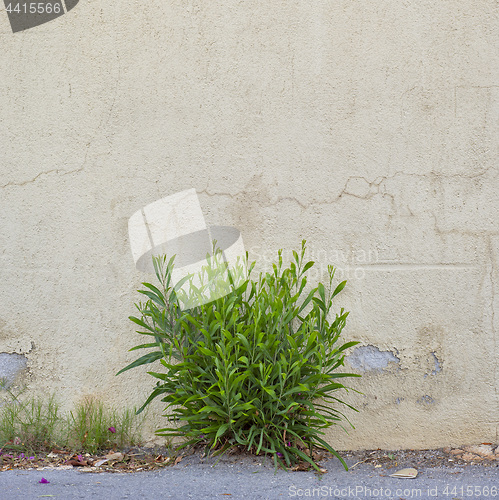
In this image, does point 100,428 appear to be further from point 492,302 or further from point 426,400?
point 492,302

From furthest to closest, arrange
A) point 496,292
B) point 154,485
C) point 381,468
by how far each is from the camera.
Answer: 1. point 496,292
2. point 381,468
3. point 154,485

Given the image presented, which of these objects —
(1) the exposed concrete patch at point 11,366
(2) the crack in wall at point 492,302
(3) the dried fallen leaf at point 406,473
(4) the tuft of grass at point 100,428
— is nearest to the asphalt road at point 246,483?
(3) the dried fallen leaf at point 406,473

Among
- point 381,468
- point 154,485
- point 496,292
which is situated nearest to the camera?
point 154,485

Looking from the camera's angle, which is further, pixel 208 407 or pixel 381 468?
pixel 381 468

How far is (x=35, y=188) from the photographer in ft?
9.11

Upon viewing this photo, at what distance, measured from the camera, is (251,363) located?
2309 mm

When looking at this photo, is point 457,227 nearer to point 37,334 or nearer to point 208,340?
point 208,340

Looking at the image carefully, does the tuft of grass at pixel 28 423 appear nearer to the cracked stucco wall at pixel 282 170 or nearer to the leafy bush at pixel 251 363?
the cracked stucco wall at pixel 282 170

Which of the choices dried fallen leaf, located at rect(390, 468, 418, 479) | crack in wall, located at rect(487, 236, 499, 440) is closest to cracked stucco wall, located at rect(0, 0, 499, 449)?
crack in wall, located at rect(487, 236, 499, 440)

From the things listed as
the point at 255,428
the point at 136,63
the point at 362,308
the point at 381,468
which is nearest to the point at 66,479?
the point at 255,428

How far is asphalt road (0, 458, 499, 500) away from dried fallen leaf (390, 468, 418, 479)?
0.09ft

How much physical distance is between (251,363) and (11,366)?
1.39m

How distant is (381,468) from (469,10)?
7.89 ft

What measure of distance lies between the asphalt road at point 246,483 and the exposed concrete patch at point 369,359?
49 centimetres
